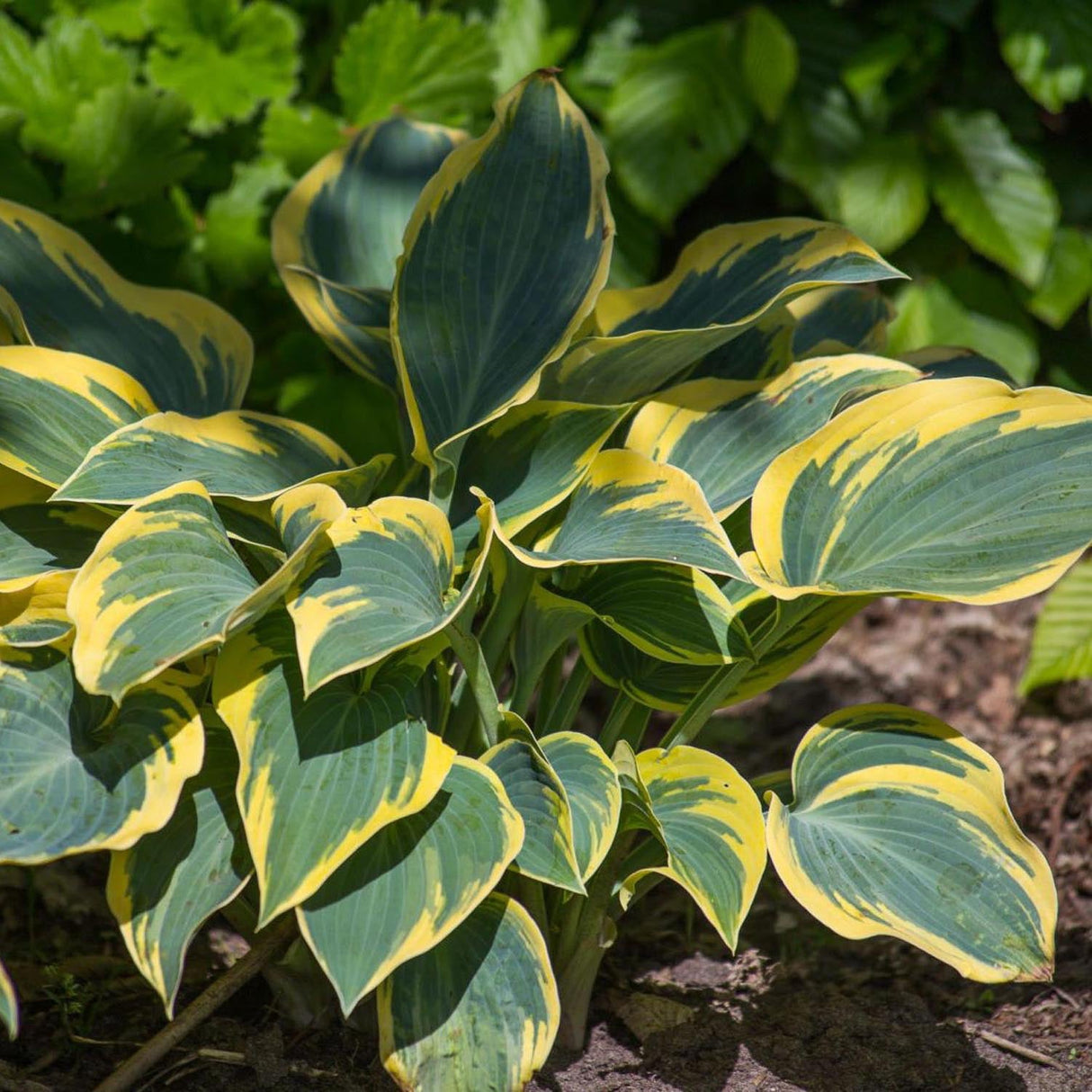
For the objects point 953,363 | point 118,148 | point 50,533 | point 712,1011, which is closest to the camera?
point 50,533

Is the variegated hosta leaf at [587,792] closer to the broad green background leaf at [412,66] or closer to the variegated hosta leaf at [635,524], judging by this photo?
the variegated hosta leaf at [635,524]

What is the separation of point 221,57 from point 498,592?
125cm

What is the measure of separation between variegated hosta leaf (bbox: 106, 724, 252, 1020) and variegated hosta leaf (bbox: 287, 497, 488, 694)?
9.5 inches

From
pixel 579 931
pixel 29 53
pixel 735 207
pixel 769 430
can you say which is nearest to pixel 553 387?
pixel 769 430

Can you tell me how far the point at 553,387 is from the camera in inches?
56.9

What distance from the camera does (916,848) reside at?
4.02 ft

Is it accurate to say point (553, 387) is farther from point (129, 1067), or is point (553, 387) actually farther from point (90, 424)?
point (129, 1067)

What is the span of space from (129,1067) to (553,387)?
852 millimetres

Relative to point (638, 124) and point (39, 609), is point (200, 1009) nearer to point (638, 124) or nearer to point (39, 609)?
point (39, 609)

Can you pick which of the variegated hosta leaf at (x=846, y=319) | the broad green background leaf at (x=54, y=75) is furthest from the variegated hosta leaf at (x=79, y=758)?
the broad green background leaf at (x=54, y=75)

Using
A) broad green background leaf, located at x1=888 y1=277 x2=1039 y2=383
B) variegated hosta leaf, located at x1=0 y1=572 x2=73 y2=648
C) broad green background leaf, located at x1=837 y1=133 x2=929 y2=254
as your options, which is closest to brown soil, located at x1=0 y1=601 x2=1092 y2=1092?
variegated hosta leaf, located at x1=0 y1=572 x2=73 y2=648

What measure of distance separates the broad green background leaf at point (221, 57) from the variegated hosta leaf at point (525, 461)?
0.99 metres

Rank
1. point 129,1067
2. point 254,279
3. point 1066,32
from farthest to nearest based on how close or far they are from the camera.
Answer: point 1066,32 < point 254,279 < point 129,1067

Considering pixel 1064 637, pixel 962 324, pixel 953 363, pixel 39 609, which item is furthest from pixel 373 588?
pixel 962 324
